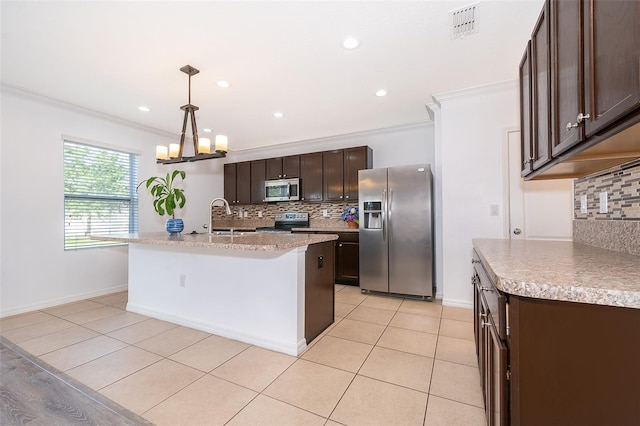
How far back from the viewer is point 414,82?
3.03 meters

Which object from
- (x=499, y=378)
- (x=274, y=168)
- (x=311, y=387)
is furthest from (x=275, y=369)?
(x=274, y=168)

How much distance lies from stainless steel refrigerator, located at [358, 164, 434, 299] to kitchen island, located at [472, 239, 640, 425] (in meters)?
2.70

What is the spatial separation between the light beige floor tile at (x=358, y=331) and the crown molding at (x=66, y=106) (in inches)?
161

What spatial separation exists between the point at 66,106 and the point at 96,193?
3.67ft

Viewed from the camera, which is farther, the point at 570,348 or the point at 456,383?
the point at 456,383

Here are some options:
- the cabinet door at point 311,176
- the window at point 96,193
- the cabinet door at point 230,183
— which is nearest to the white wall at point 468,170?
the cabinet door at point 311,176

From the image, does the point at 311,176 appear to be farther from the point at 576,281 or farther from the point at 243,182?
the point at 576,281

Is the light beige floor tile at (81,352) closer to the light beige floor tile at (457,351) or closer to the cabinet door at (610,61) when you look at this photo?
the light beige floor tile at (457,351)

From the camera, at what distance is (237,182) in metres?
5.78

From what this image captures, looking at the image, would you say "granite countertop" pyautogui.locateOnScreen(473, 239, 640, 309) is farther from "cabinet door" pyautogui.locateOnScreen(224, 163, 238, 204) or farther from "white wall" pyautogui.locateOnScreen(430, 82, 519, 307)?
"cabinet door" pyautogui.locateOnScreen(224, 163, 238, 204)

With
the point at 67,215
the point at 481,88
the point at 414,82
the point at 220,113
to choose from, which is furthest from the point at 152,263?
the point at 481,88

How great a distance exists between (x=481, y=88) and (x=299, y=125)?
2.46 metres

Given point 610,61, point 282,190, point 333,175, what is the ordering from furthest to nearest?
point 282,190
point 333,175
point 610,61

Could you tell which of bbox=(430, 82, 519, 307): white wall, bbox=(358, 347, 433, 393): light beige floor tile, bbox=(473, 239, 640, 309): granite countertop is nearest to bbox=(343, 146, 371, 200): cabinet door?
bbox=(430, 82, 519, 307): white wall
